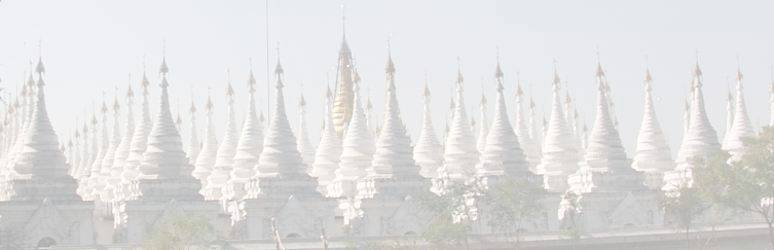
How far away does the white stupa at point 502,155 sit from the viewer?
66.1 meters

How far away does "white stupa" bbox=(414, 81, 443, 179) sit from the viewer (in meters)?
72.3

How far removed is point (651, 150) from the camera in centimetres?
7425

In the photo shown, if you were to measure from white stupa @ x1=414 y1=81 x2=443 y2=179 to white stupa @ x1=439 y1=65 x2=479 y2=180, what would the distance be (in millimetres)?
475

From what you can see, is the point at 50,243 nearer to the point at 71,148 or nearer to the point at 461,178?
the point at 461,178

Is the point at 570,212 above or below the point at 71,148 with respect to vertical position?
below

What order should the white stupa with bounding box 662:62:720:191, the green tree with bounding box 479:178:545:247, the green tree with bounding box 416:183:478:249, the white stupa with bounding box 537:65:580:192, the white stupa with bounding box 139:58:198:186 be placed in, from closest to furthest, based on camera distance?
the green tree with bounding box 416:183:478:249, the green tree with bounding box 479:178:545:247, the white stupa with bounding box 139:58:198:186, the white stupa with bounding box 662:62:720:191, the white stupa with bounding box 537:65:580:192

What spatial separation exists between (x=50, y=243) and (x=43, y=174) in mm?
3350

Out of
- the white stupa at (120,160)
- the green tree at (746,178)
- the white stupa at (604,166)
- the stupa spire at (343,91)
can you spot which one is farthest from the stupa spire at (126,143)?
the green tree at (746,178)

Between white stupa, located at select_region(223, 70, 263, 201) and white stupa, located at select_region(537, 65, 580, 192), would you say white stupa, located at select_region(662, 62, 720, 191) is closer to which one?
white stupa, located at select_region(537, 65, 580, 192)

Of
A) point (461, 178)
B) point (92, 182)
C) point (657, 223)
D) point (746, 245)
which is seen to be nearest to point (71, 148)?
point (92, 182)

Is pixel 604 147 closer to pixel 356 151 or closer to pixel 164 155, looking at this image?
pixel 356 151

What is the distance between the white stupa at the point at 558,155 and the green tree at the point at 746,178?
66.0 ft

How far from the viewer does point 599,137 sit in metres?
69.6

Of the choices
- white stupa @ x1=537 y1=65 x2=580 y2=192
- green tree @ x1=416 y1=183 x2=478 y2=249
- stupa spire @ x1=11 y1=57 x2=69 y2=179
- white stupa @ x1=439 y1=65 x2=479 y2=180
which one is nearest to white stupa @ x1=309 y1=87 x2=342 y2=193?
white stupa @ x1=439 y1=65 x2=479 y2=180
